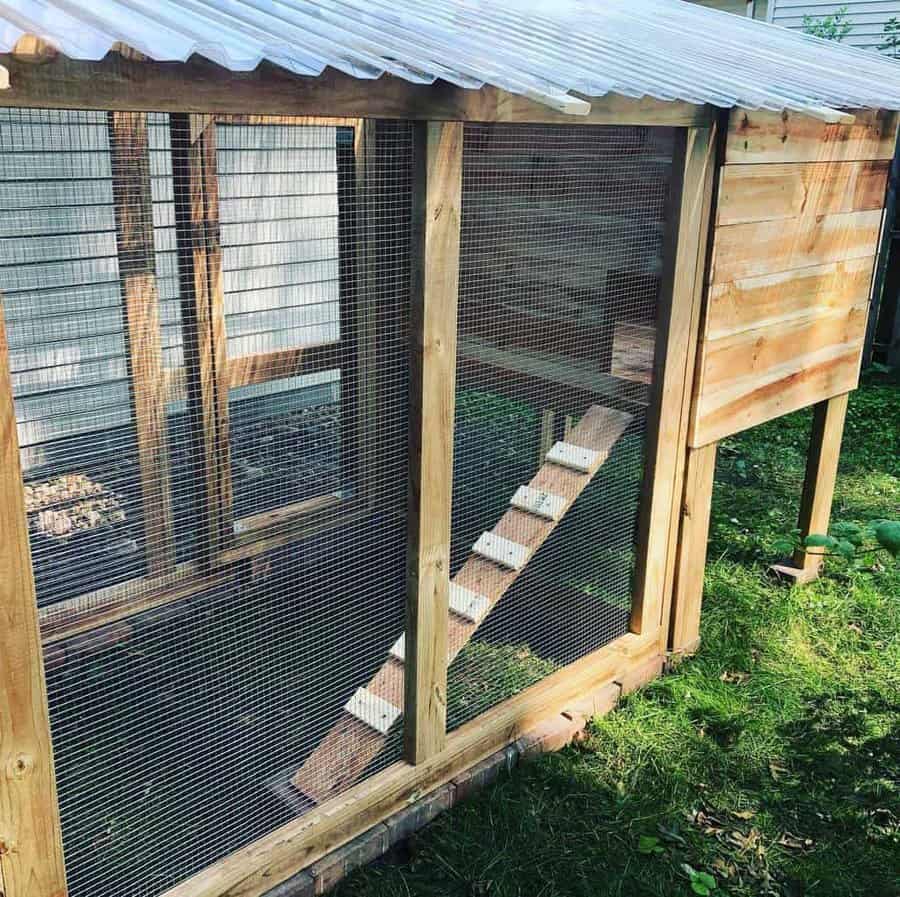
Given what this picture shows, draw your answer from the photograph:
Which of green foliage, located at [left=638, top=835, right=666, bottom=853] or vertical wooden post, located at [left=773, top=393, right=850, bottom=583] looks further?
vertical wooden post, located at [left=773, top=393, right=850, bottom=583]

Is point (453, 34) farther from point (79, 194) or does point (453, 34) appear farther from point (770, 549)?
point (770, 549)

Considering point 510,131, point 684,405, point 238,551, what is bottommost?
point 238,551

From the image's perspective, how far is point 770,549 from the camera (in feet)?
15.9

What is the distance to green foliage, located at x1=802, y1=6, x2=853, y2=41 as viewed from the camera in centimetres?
994

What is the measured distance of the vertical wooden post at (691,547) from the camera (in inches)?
144

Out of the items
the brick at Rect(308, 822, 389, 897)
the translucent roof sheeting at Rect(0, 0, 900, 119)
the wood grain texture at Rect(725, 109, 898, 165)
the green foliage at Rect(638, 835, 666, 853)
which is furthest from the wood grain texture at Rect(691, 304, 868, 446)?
the brick at Rect(308, 822, 389, 897)

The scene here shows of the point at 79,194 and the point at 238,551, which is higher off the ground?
the point at 79,194

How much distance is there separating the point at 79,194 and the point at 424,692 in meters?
2.23

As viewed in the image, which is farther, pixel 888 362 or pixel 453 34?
pixel 888 362


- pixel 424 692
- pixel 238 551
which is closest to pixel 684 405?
pixel 424 692

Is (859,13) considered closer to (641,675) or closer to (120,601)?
(641,675)

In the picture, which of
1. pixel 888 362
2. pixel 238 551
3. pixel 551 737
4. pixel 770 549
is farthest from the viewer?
pixel 888 362

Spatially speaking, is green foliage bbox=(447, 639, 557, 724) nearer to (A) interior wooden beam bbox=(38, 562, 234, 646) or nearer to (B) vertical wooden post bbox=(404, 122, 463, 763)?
(B) vertical wooden post bbox=(404, 122, 463, 763)

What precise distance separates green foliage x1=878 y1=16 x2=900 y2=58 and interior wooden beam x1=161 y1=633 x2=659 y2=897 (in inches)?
319
